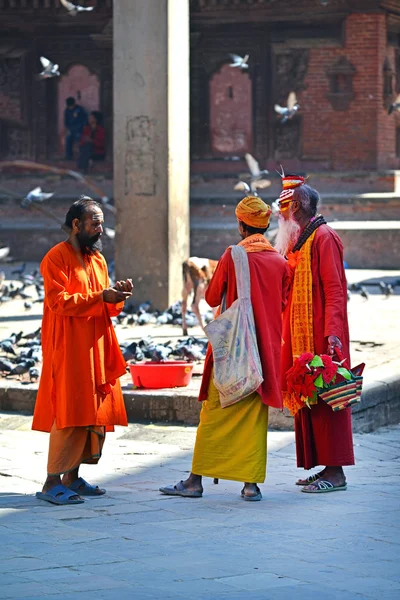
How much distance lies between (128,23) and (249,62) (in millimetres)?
8970

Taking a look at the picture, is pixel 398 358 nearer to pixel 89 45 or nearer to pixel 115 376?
pixel 115 376

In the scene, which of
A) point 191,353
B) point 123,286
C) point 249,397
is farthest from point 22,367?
point 249,397

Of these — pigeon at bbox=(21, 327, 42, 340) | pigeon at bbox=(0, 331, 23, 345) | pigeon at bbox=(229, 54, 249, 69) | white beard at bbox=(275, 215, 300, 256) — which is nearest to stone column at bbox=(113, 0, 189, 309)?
pigeon at bbox=(21, 327, 42, 340)

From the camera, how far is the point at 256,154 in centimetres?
2427

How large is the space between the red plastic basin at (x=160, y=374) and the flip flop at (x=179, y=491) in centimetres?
302

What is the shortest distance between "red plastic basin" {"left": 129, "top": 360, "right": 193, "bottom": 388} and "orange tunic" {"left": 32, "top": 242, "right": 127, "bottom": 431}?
2985mm

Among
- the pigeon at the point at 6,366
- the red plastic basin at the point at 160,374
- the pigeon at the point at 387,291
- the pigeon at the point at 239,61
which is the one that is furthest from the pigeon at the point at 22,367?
the pigeon at the point at 239,61

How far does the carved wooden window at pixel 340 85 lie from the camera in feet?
77.0

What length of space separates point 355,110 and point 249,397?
17610 millimetres

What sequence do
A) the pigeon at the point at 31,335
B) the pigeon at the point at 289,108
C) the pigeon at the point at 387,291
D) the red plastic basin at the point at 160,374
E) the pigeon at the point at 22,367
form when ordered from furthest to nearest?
the pigeon at the point at 289,108, the pigeon at the point at 387,291, the pigeon at the point at 31,335, the pigeon at the point at 22,367, the red plastic basin at the point at 160,374

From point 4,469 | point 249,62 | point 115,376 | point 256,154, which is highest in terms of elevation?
point 249,62

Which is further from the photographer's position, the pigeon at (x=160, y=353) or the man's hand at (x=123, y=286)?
the pigeon at (x=160, y=353)

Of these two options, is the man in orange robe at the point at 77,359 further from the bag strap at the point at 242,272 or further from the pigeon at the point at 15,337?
the pigeon at the point at 15,337

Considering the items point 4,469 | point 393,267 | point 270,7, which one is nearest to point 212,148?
point 270,7
